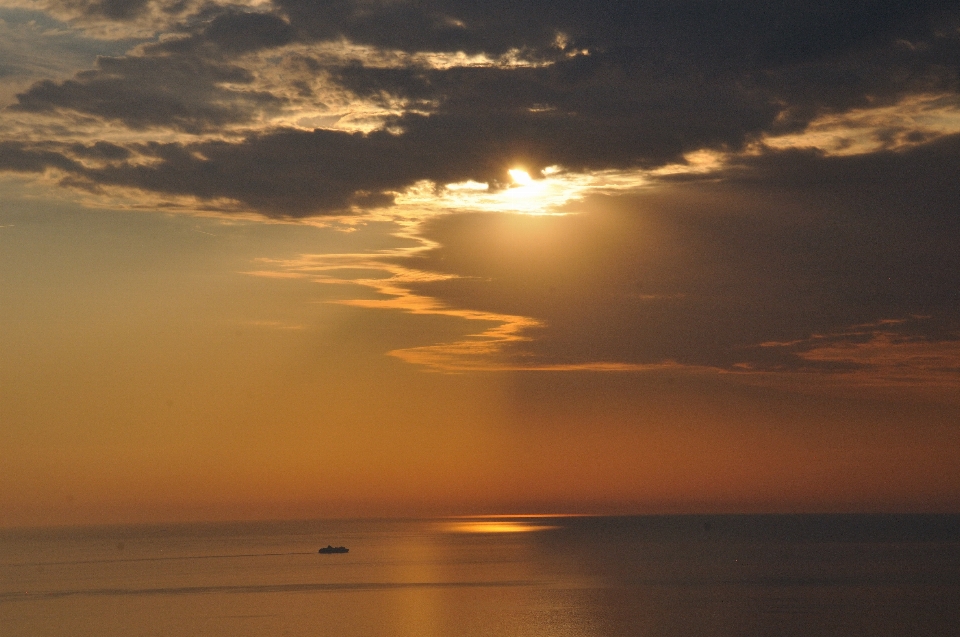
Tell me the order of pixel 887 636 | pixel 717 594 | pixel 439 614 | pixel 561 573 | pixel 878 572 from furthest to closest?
pixel 561 573 < pixel 878 572 < pixel 717 594 < pixel 439 614 < pixel 887 636

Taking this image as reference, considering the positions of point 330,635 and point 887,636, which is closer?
point 887,636

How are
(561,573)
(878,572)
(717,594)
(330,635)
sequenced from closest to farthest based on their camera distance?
1. (330,635)
2. (717,594)
3. (878,572)
4. (561,573)

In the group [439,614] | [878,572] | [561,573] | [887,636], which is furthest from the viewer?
[561,573]

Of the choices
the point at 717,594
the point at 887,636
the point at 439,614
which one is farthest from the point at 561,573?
the point at 887,636

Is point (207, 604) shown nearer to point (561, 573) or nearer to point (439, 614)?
point (439, 614)

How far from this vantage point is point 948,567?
112 meters

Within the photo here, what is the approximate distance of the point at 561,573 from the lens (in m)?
122

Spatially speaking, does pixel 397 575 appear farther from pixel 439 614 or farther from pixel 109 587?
pixel 439 614

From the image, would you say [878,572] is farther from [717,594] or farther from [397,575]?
[397,575]

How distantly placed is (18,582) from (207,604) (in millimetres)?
49231

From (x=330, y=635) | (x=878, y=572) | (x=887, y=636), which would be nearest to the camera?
(x=887, y=636)

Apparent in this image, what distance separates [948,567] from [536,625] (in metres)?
62.3

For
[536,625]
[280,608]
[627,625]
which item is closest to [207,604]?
[280,608]

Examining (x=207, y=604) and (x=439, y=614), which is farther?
(x=207, y=604)
